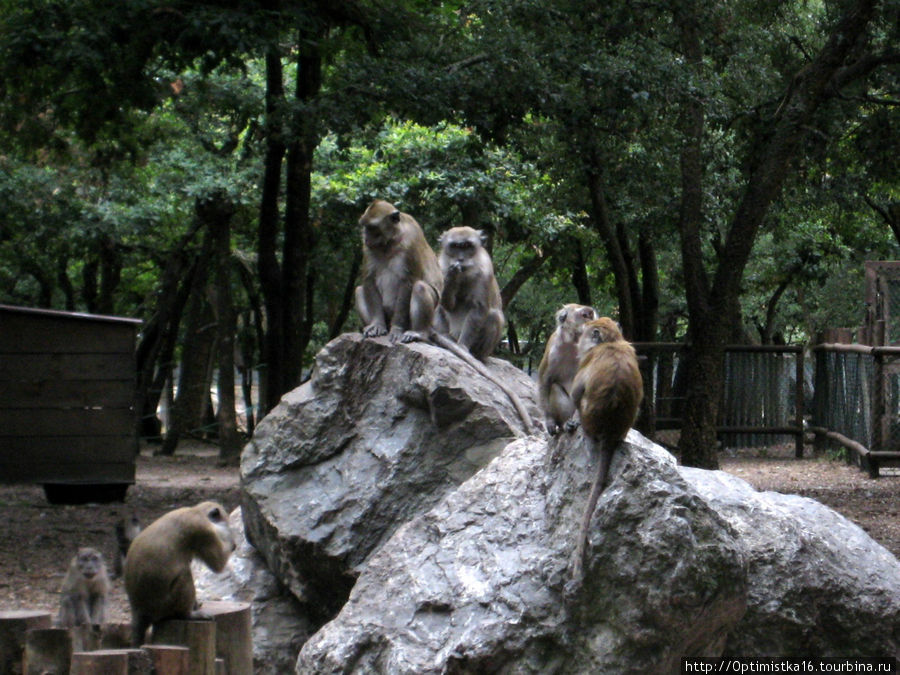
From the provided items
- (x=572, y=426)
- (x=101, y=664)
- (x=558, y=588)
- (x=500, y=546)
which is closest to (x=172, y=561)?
(x=101, y=664)

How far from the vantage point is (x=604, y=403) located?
4867mm

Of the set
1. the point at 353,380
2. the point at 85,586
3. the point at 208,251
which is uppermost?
the point at 208,251

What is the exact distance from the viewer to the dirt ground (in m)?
9.17

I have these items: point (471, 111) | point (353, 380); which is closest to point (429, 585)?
point (353, 380)

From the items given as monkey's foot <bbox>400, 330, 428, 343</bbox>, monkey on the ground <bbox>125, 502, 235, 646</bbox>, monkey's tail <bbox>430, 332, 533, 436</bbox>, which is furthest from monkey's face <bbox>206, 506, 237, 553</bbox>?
monkey's foot <bbox>400, 330, 428, 343</bbox>

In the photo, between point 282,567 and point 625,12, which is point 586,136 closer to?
point 625,12

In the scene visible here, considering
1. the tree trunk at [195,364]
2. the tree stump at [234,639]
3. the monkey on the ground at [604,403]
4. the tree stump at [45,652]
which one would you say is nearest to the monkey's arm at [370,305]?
the tree stump at [234,639]

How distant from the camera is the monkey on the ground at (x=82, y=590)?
666 cm

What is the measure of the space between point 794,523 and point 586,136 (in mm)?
6708

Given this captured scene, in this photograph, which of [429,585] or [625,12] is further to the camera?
[625,12]

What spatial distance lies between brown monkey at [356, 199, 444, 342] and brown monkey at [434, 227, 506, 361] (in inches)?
7.9

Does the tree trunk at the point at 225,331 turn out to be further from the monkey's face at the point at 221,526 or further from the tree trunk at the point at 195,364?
the monkey's face at the point at 221,526

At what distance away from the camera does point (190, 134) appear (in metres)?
19.9

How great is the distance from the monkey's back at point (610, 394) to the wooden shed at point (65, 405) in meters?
9.03
